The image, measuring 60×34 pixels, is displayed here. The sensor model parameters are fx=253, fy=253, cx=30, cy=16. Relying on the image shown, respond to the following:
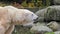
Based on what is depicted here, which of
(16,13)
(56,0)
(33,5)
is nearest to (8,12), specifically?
(16,13)

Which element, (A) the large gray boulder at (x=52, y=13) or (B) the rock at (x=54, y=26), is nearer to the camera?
(B) the rock at (x=54, y=26)

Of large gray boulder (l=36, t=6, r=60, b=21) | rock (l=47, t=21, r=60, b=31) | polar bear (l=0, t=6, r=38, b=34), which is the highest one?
polar bear (l=0, t=6, r=38, b=34)

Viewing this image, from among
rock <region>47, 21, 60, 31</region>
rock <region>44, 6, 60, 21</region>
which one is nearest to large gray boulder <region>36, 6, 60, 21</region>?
rock <region>44, 6, 60, 21</region>

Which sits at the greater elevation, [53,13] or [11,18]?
[11,18]

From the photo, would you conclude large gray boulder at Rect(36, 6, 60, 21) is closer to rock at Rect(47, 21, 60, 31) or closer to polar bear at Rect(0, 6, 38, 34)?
rock at Rect(47, 21, 60, 31)

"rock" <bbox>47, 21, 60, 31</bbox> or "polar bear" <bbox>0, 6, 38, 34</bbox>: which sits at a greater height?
"polar bear" <bbox>0, 6, 38, 34</bbox>

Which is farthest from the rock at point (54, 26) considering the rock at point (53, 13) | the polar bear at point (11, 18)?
the polar bear at point (11, 18)

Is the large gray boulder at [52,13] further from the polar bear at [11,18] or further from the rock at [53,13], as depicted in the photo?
the polar bear at [11,18]

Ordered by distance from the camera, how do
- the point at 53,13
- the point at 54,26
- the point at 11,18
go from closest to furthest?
the point at 11,18
the point at 54,26
the point at 53,13

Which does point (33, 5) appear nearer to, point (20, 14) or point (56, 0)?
point (56, 0)

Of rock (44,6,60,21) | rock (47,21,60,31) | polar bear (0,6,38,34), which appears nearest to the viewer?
polar bear (0,6,38,34)

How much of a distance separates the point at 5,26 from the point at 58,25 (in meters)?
5.81

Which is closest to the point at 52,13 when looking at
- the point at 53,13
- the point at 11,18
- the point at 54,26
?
the point at 53,13

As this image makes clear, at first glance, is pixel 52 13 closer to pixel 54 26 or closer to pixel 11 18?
pixel 54 26
